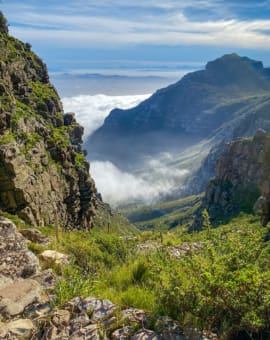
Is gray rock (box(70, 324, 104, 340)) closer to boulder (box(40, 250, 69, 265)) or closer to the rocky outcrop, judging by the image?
the rocky outcrop

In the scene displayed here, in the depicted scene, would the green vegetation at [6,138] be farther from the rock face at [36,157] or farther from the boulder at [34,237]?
the boulder at [34,237]

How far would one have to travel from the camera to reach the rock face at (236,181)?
83.1m

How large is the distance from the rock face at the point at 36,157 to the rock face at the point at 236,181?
105ft

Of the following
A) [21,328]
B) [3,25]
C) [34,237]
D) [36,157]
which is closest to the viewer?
[21,328]

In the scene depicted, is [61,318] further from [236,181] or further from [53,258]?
[236,181]

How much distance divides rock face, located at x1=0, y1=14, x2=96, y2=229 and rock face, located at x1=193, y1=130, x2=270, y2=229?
3199 centimetres

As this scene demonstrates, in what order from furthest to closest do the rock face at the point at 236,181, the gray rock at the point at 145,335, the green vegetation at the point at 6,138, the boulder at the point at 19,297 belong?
the rock face at the point at 236,181
the green vegetation at the point at 6,138
the boulder at the point at 19,297
the gray rock at the point at 145,335

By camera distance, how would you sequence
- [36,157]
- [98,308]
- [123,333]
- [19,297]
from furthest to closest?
1. [36,157]
2. [19,297]
3. [98,308]
4. [123,333]

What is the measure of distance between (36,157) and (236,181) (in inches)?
2592

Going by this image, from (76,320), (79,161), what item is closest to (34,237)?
(76,320)

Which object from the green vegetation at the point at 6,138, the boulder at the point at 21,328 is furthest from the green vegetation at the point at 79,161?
the boulder at the point at 21,328

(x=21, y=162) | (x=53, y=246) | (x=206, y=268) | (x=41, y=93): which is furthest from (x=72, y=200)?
(x=206, y=268)

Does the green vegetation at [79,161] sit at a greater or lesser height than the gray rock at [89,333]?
lesser

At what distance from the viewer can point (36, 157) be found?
4297 centimetres
